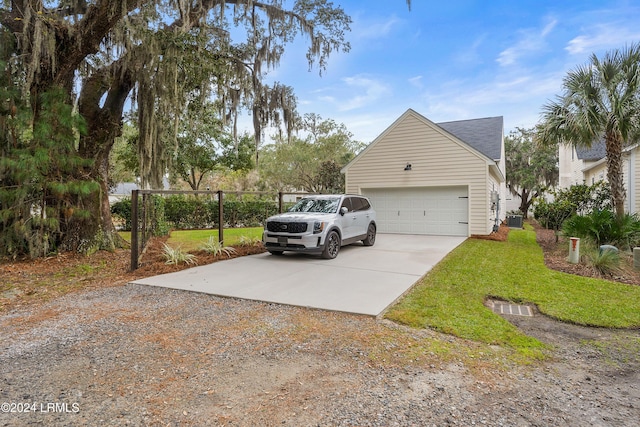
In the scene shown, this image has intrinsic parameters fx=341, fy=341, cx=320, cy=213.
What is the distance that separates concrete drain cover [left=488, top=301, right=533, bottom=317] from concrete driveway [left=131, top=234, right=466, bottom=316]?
1.27 m

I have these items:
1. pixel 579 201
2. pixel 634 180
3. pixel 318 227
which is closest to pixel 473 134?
pixel 579 201

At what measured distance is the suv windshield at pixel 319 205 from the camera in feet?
29.1

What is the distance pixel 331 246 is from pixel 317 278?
215 cm

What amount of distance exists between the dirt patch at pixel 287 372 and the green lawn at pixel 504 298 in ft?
0.87

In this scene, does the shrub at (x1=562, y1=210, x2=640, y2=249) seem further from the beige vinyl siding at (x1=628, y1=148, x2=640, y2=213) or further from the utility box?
the utility box

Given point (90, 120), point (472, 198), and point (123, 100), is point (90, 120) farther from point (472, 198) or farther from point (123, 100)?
point (472, 198)

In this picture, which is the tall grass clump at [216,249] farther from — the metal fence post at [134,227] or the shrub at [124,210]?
the shrub at [124,210]

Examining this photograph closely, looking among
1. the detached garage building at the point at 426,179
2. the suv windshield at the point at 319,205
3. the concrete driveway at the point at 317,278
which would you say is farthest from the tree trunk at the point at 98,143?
the detached garage building at the point at 426,179

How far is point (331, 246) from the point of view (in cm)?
831

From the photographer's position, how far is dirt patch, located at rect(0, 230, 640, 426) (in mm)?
2293

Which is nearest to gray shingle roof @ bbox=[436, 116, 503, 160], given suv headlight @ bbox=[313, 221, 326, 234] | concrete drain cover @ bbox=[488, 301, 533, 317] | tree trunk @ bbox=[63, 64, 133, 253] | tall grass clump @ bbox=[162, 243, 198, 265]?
suv headlight @ bbox=[313, 221, 326, 234]

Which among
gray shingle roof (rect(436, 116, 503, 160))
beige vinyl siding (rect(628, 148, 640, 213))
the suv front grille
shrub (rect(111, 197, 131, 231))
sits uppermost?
gray shingle roof (rect(436, 116, 503, 160))

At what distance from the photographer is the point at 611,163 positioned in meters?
9.37

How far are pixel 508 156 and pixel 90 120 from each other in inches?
1094
